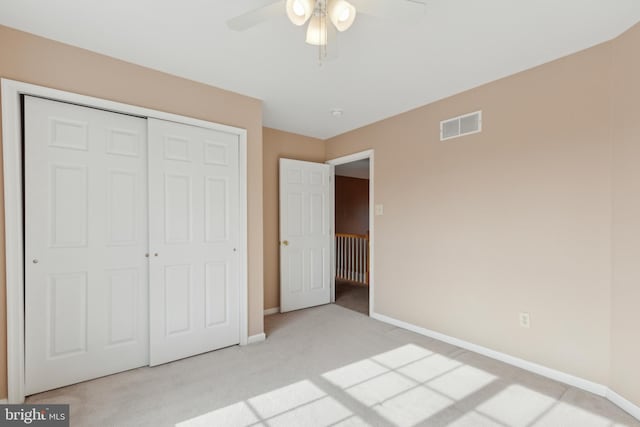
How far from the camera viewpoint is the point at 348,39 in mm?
2102

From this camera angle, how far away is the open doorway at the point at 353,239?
14.8 feet

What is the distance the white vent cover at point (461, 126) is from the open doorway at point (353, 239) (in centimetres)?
108

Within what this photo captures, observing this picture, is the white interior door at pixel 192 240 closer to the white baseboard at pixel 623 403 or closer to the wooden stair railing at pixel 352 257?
the white baseboard at pixel 623 403

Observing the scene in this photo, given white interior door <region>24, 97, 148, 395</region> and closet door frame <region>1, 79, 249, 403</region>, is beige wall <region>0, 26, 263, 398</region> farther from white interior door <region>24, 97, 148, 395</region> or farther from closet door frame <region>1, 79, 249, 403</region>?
white interior door <region>24, 97, 148, 395</region>

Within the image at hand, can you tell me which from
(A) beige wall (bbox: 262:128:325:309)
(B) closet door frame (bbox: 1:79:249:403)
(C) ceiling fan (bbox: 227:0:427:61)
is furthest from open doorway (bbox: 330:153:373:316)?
(B) closet door frame (bbox: 1:79:249:403)

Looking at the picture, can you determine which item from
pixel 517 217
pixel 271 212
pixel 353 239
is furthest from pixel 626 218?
pixel 353 239

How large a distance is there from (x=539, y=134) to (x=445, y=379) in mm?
2145

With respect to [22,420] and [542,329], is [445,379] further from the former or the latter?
[22,420]

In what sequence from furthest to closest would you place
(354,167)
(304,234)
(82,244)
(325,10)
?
(354,167), (304,234), (82,244), (325,10)

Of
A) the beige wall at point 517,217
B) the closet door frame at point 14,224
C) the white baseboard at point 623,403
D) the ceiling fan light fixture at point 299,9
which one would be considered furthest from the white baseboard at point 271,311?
the ceiling fan light fixture at point 299,9

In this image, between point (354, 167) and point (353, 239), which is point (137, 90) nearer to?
point (353, 239)

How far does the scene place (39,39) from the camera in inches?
82.2

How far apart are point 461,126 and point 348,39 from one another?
1.54 metres

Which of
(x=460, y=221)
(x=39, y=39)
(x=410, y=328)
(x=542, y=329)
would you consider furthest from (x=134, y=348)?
(x=542, y=329)
